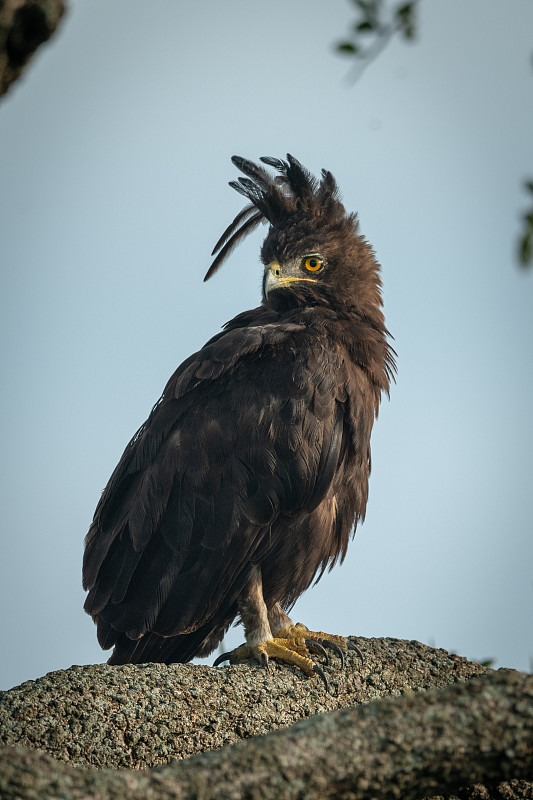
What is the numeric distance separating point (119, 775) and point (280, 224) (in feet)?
17.6

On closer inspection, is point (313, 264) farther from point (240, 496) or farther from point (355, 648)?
point (355, 648)

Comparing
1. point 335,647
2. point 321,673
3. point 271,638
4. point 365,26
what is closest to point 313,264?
point 271,638

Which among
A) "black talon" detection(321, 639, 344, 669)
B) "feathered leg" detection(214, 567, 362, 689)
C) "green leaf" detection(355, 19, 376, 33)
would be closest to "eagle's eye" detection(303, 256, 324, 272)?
"feathered leg" detection(214, 567, 362, 689)

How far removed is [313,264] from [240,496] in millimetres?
2077

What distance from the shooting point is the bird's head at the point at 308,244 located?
22.2 ft

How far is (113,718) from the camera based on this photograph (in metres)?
4.26

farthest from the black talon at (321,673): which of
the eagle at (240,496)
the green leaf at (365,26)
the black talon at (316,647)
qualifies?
the green leaf at (365,26)

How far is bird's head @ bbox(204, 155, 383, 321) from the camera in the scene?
677 centimetres

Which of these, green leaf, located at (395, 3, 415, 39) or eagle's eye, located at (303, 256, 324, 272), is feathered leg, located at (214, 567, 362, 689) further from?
green leaf, located at (395, 3, 415, 39)

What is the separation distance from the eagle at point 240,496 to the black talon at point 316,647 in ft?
0.04

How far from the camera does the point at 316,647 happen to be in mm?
5457

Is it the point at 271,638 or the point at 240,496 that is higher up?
Answer: the point at 240,496

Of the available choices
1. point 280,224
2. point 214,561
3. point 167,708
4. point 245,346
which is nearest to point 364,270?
point 280,224

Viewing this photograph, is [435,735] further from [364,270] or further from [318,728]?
[364,270]
